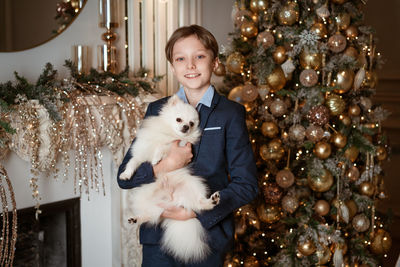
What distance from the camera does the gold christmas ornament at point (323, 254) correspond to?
2727 millimetres

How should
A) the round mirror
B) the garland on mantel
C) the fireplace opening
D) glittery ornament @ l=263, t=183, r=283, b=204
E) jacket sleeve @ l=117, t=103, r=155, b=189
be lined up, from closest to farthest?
jacket sleeve @ l=117, t=103, r=155, b=189 → the garland on mantel → the round mirror → the fireplace opening → glittery ornament @ l=263, t=183, r=283, b=204

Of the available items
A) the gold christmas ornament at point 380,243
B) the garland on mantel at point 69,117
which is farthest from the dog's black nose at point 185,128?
the gold christmas ornament at point 380,243

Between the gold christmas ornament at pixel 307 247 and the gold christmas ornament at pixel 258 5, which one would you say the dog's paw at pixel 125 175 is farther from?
the gold christmas ornament at pixel 258 5

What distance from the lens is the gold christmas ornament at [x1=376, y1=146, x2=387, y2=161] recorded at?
2850 mm

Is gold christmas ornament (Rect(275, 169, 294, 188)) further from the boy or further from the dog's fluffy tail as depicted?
the dog's fluffy tail

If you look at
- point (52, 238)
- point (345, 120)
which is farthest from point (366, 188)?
point (52, 238)

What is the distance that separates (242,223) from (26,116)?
1552 millimetres

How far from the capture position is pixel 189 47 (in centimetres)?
159

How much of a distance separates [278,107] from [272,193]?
0.56 m

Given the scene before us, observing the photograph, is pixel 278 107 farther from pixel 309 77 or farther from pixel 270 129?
pixel 309 77

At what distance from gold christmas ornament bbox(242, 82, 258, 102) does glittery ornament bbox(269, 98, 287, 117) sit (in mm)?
131

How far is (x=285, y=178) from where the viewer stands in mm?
2748

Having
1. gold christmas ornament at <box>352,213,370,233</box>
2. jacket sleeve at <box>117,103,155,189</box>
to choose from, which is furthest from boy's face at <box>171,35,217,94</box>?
gold christmas ornament at <box>352,213,370,233</box>

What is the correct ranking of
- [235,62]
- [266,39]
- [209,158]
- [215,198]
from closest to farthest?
1. [215,198]
2. [209,158]
3. [266,39]
4. [235,62]
